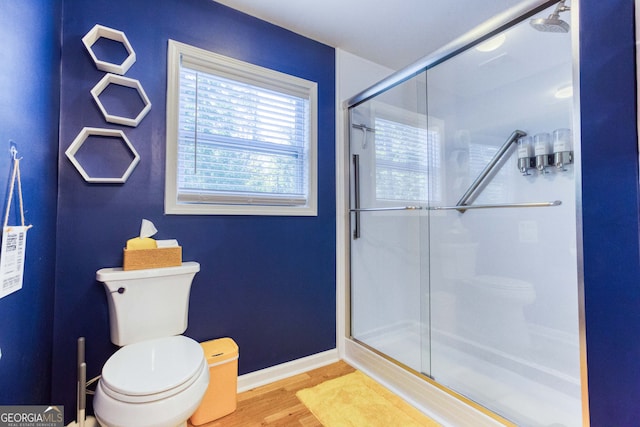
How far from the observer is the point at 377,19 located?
6.39 ft

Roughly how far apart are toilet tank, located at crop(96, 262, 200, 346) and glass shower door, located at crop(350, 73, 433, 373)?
1.25 metres

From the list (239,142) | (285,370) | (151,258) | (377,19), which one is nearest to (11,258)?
(151,258)

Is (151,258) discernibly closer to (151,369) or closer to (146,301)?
(146,301)

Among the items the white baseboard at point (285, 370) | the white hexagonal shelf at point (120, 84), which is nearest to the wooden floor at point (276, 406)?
the white baseboard at point (285, 370)

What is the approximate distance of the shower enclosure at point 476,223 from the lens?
1.77 meters

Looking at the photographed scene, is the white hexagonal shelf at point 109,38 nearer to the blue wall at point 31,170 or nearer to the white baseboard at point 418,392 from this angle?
the blue wall at point 31,170

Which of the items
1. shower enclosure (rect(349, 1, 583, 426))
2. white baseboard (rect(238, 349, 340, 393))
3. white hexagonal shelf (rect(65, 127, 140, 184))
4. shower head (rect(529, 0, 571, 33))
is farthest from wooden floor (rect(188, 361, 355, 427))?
shower head (rect(529, 0, 571, 33))

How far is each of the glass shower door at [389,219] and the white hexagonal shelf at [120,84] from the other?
4.65 ft

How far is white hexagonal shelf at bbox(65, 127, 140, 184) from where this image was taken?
137 centimetres

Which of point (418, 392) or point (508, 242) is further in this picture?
point (508, 242)

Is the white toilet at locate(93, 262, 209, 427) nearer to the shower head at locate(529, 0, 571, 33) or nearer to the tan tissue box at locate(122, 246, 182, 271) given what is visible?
the tan tissue box at locate(122, 246, 182, 271)

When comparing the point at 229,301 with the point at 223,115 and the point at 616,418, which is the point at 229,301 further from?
the point at 616,418

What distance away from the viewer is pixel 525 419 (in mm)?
1408

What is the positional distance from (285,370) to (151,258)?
1.15 m
